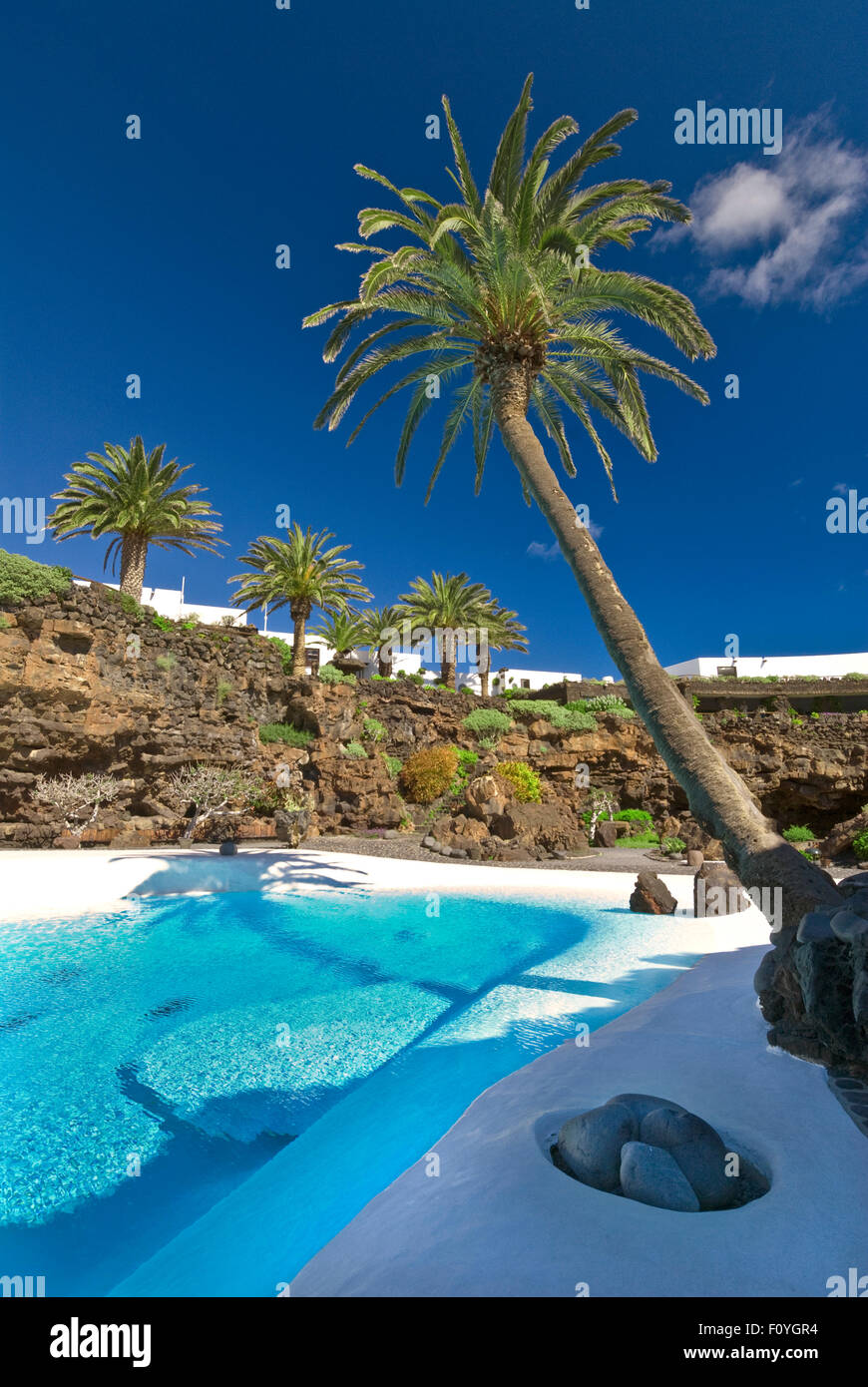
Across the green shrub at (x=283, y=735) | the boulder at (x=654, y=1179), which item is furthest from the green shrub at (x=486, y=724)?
the boulder at (x=654, y=1179)

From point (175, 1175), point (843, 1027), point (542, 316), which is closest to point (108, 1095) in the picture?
point (175, 1175)

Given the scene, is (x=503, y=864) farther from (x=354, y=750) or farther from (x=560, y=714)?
(x=560, y=714)

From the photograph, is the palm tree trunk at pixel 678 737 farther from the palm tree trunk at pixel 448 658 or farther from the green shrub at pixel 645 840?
the palm tree trunk at pixel 448 658

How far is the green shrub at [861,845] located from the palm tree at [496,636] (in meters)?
21.6

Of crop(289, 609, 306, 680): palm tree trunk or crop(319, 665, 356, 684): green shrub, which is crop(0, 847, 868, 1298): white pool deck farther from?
crop(289, 609, 306, 680): palm tree trunk

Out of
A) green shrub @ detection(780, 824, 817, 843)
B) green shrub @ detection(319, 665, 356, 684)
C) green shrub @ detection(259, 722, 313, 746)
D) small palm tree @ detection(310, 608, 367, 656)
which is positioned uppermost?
small palm tree @ detection(310, 608, 367, 656)

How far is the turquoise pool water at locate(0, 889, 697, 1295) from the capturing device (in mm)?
3641

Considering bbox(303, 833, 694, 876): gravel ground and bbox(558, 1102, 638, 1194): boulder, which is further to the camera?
bbox(303, 833, 694, 876): gravel ground

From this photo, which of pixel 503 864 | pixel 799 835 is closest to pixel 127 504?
pixel 503 864

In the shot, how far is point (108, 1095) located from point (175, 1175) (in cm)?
134

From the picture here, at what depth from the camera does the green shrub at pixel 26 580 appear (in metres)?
17.1

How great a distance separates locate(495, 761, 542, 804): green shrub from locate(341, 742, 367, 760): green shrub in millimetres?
5273

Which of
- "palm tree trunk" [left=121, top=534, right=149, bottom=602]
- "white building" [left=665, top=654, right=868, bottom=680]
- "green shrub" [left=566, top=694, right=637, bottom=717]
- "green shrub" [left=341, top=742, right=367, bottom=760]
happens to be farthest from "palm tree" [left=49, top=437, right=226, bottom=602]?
"white building" [left=665, top=654, right=868, bottom=680]

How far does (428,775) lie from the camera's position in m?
23.5
